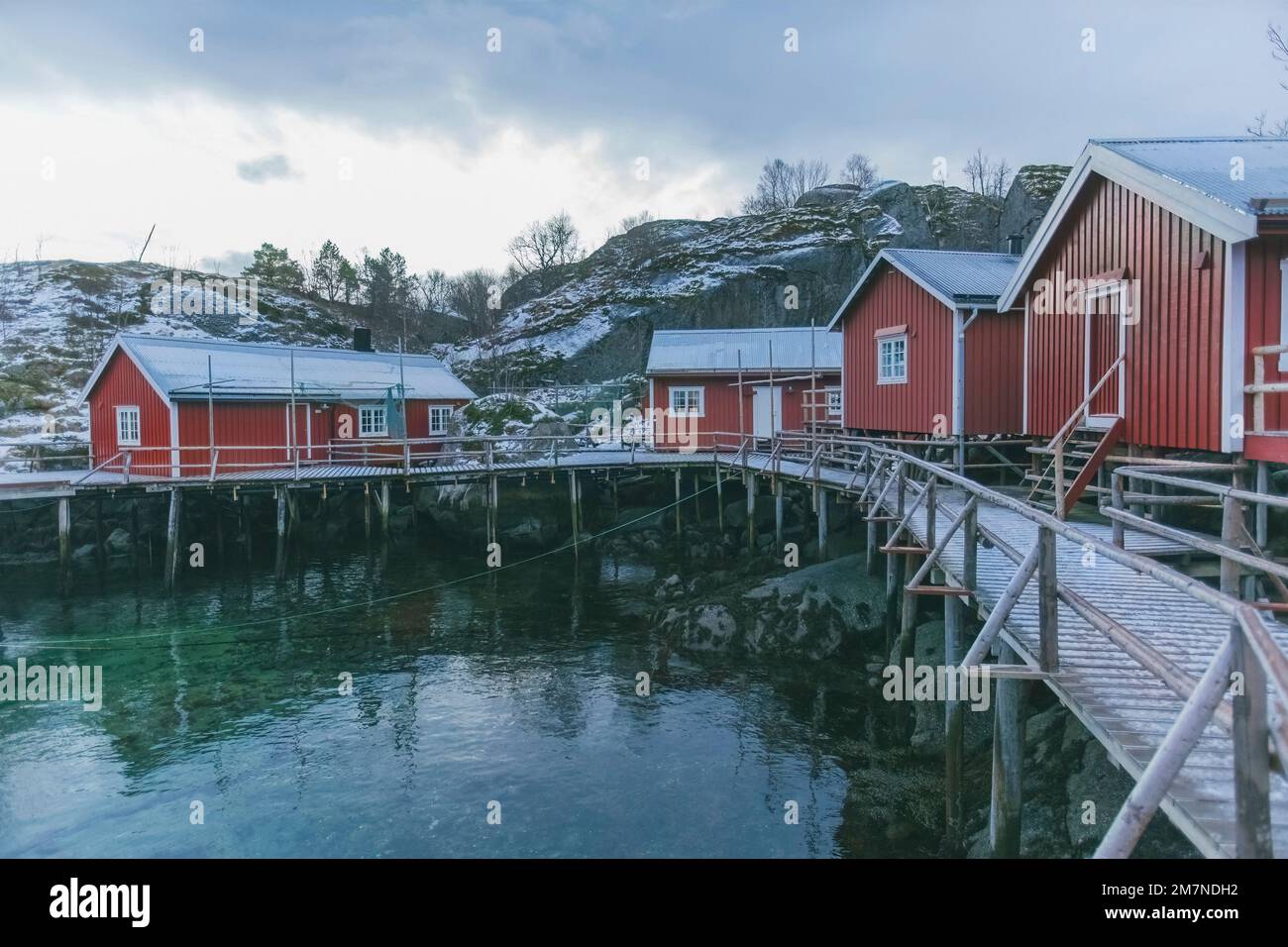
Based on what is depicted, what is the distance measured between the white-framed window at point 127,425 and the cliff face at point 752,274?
20.5m

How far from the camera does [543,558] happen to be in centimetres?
2511

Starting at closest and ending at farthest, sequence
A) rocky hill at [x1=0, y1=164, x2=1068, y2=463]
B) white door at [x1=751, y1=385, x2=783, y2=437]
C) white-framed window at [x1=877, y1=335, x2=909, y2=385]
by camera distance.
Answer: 1. white-framed window at [x1=877, y1=335, x2=909, y2=385]
2. white door at [x1=751, y1=385, x2=783, y2=437]
3. rocky hill at [x1=0, y1=164, x2=1068, y2=463]

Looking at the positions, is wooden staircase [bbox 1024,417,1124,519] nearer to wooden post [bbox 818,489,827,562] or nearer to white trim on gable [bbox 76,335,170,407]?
wooden post [bbox 818,489,827,562]

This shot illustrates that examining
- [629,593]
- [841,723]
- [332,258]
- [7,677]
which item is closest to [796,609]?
[841,723]

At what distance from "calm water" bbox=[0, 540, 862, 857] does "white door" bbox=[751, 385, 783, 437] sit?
1205 cm

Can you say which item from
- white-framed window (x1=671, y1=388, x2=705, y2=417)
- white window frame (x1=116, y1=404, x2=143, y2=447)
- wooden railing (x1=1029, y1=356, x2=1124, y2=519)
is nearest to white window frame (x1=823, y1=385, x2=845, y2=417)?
white-framed window (x1=671, y1=388, x2=705, y2=417)

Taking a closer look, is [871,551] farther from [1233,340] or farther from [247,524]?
[247,524]

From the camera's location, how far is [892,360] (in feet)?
67.2

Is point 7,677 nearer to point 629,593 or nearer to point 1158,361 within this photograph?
point 629,593

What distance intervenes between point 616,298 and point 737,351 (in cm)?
1815

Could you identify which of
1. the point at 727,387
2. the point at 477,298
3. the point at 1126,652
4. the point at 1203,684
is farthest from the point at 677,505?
the point at 477,298

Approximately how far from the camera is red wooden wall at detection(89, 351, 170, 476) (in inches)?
981

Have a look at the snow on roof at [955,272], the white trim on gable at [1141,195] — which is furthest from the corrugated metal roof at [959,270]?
the white trim on gable at [1141,195]
